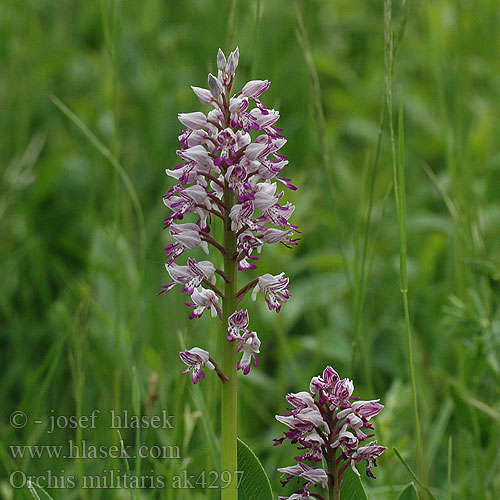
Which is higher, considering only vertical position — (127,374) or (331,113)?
(331,113)

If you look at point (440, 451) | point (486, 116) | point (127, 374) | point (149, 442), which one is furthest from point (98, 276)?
point (486, 116)

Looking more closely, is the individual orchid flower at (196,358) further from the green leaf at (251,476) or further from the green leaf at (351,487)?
the green leaf at (351,487)

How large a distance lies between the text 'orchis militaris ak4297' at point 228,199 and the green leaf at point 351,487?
359mm

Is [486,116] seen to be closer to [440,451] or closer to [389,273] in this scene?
[389,273]

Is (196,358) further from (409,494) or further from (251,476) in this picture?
(409,494)

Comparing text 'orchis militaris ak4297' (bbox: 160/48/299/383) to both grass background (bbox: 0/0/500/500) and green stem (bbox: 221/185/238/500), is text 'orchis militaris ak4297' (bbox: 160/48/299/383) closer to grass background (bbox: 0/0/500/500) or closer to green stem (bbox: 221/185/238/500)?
green stem (bbox: 221/185/238/500)

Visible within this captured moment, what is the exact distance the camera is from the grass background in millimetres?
2650

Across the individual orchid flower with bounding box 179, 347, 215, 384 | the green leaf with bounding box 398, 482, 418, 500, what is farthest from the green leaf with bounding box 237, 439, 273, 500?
the green leaf with bounding box 398, 482, 418, 500

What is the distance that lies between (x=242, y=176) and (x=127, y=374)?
1965 millimetres

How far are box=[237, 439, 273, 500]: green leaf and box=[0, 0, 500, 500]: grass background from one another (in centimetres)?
32

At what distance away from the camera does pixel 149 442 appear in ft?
9.46

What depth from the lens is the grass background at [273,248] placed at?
8.70 ft

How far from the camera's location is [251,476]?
1705 millimetres

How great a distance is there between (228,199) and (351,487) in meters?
0.68
